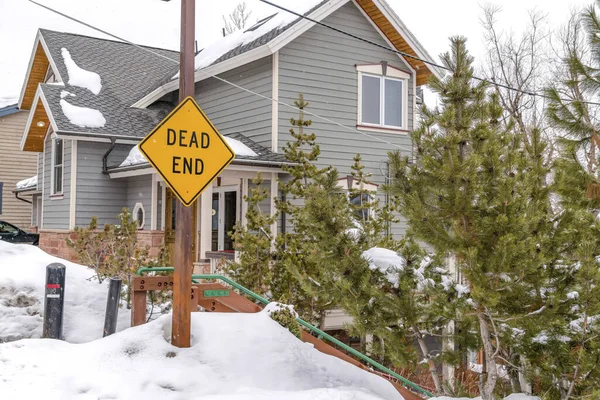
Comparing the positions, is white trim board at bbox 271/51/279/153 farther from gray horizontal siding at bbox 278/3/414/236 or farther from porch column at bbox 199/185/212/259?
porch column at bbox 199/185/212/259

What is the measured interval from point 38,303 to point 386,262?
522cm

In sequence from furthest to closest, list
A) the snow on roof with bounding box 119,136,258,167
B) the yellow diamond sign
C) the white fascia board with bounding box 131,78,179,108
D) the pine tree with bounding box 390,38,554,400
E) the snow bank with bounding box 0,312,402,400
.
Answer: the white fascia board with bounding box 131,78,179,108
the snow on roof with bounding box 119,136,258,167
the yellow diamond sign
the pine tree with bounding box 390,38,554,400
the snow bank with bounding box 0,312,402,400

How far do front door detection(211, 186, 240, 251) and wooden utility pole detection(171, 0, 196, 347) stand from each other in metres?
7.80

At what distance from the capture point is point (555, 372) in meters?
6.12

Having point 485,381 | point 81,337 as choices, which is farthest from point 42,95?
point 485,381

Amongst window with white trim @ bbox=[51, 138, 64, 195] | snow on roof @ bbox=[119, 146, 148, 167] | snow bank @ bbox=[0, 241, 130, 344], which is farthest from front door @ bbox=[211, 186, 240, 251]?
window with white trim @ bbox=[51, 138, 64, 195]

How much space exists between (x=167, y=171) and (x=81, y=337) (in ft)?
10.8

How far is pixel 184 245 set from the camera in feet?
21.2

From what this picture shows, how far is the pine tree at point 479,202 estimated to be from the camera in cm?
587

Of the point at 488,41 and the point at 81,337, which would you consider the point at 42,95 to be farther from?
the point at 488,41

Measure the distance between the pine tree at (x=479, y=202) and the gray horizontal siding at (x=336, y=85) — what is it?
7680 mm

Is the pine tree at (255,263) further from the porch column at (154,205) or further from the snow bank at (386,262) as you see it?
the porch column at (154,205)

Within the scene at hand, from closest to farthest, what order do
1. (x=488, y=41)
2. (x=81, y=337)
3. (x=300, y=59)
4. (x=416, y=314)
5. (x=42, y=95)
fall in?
(x=416, y=314), (x=81, y=337), (x=300, y=59), (x=42, y=95), (x=488, y=41)

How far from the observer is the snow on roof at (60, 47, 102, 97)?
17641mm
